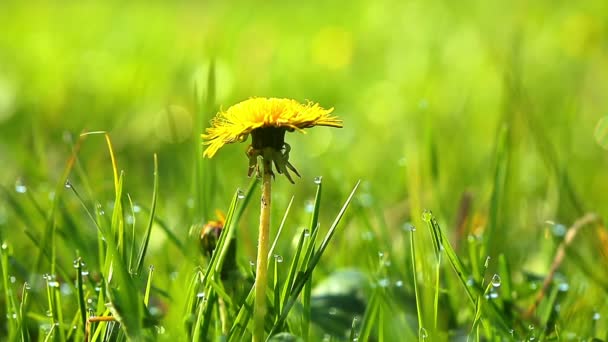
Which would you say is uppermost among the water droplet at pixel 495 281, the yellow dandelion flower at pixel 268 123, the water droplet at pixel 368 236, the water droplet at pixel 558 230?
the yellow dandelion flower at pixel 268 123

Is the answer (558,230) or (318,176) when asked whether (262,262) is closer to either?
(558,230)

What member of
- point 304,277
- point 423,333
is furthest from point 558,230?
point 304,277

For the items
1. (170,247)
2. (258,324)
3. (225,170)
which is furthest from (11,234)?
(258,324)

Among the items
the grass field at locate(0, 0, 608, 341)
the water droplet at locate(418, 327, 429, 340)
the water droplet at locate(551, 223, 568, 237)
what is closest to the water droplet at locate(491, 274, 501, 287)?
the grass field at locate(0, 0, 608, 341)

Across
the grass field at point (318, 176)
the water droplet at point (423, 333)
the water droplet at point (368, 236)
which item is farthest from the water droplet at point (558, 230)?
the water droplet at point (423, 333)

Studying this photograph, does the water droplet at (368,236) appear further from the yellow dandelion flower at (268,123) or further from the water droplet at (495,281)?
the yellow dandelion flower at (268,123)

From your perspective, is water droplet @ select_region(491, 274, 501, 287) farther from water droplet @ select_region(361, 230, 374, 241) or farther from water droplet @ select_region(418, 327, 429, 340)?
water droplet @ select_region(361, 230, 374, 241)
